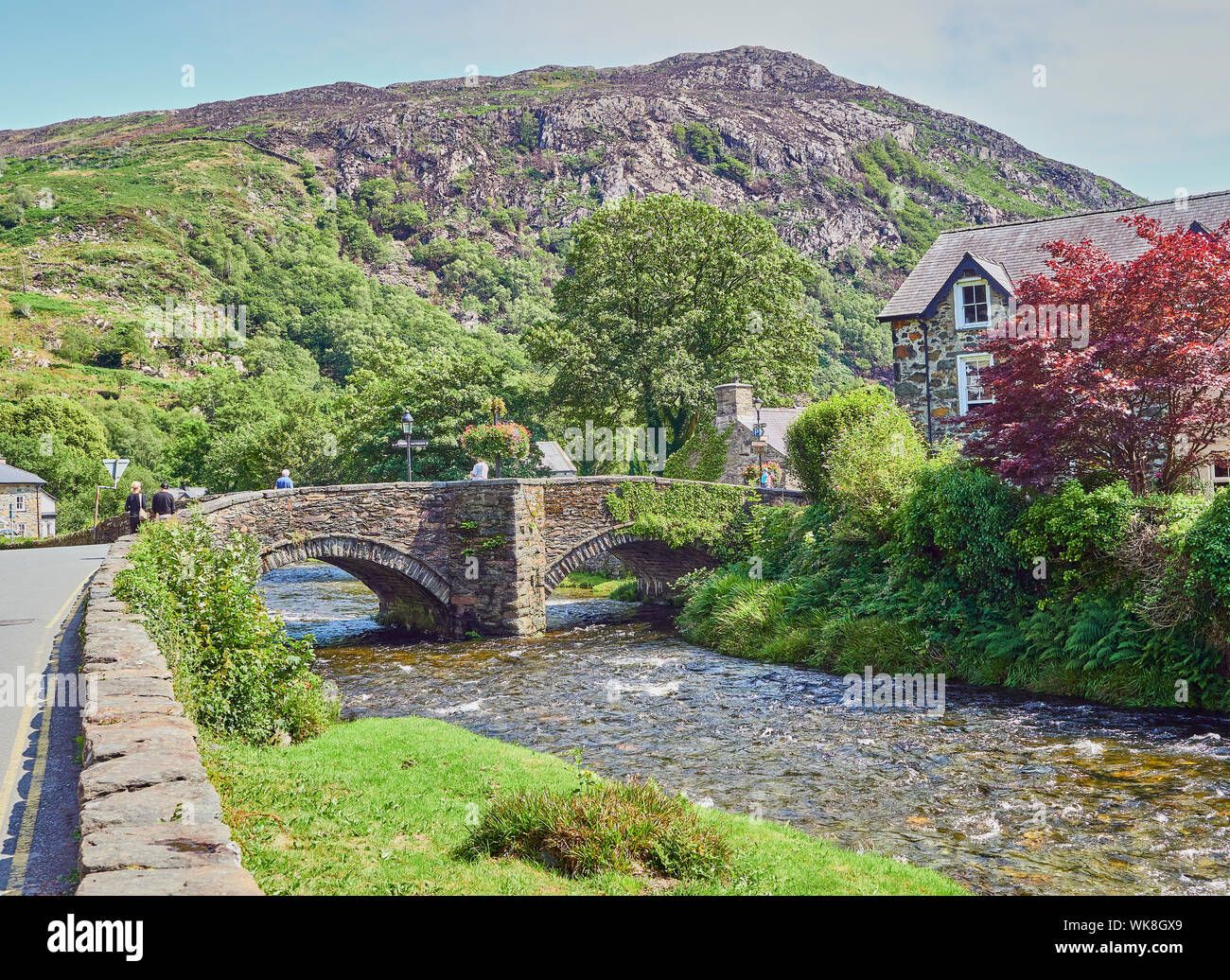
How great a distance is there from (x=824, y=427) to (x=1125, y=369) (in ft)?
26.8

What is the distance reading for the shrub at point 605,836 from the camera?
6.72 meters

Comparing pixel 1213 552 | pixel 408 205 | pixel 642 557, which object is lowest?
pixel 642 557

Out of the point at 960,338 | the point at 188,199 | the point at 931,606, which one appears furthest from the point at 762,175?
the point at 931,606

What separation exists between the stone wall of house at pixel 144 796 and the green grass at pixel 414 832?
0.73 metres

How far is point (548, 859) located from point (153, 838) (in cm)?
319

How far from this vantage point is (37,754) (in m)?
7.01

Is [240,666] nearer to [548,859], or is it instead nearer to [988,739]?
[548,859]

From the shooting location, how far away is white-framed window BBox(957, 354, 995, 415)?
2828 cm

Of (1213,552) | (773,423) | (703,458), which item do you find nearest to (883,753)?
(1213,552)

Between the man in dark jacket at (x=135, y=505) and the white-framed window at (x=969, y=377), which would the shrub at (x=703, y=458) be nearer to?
the white-framed window at (x=969, y=377)

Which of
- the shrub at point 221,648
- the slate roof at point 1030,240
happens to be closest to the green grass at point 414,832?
the shrub at point 221,648

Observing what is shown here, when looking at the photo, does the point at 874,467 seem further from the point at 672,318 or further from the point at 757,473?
the point at 672,318

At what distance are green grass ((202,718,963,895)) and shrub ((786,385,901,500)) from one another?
15.0 metres
